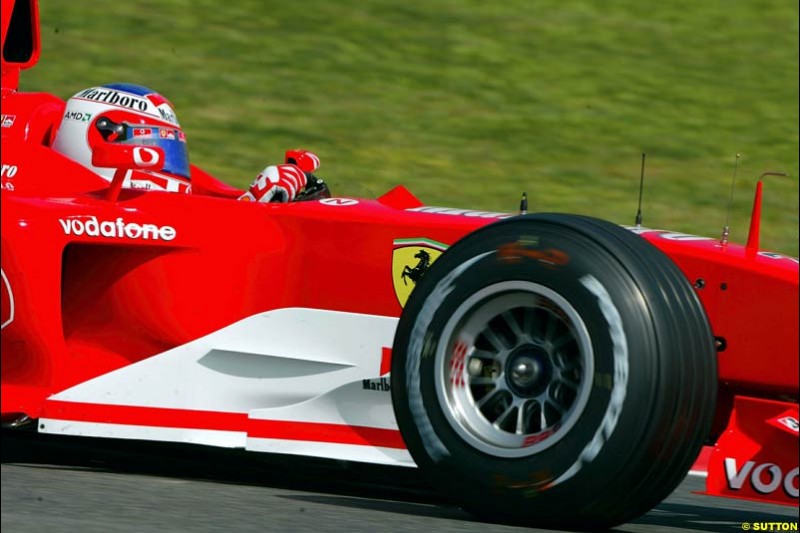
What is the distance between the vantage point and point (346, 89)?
46.5ft

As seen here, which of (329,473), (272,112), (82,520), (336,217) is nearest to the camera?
(82,520)

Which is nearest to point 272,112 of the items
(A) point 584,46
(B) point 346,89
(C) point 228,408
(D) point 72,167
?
(B) point 346,89

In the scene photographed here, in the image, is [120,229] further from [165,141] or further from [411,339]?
[411,339]

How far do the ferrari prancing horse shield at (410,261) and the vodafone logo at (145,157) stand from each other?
3.19ft

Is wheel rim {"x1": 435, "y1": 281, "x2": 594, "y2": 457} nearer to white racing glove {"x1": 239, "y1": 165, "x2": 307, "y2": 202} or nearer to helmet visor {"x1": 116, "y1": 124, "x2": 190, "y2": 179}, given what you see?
white racing glove {"x1": 239, "y1": 165, "x2": 307, "y2": 202}

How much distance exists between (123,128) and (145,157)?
2.68 ft

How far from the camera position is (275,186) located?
566 cm

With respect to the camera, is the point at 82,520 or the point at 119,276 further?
the point at 119,276

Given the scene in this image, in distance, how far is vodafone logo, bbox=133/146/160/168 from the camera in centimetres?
530

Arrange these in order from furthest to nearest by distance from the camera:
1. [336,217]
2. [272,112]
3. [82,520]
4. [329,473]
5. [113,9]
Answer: [113,9], [272,112], [329,473], [336,217], [82,520]

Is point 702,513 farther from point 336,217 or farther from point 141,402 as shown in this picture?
point 141,402

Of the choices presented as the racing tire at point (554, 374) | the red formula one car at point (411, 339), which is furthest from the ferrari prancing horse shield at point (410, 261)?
the racing tire at point (554, 374)

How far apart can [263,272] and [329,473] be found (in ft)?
3.04

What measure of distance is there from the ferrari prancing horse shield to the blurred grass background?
7048 millimetres
